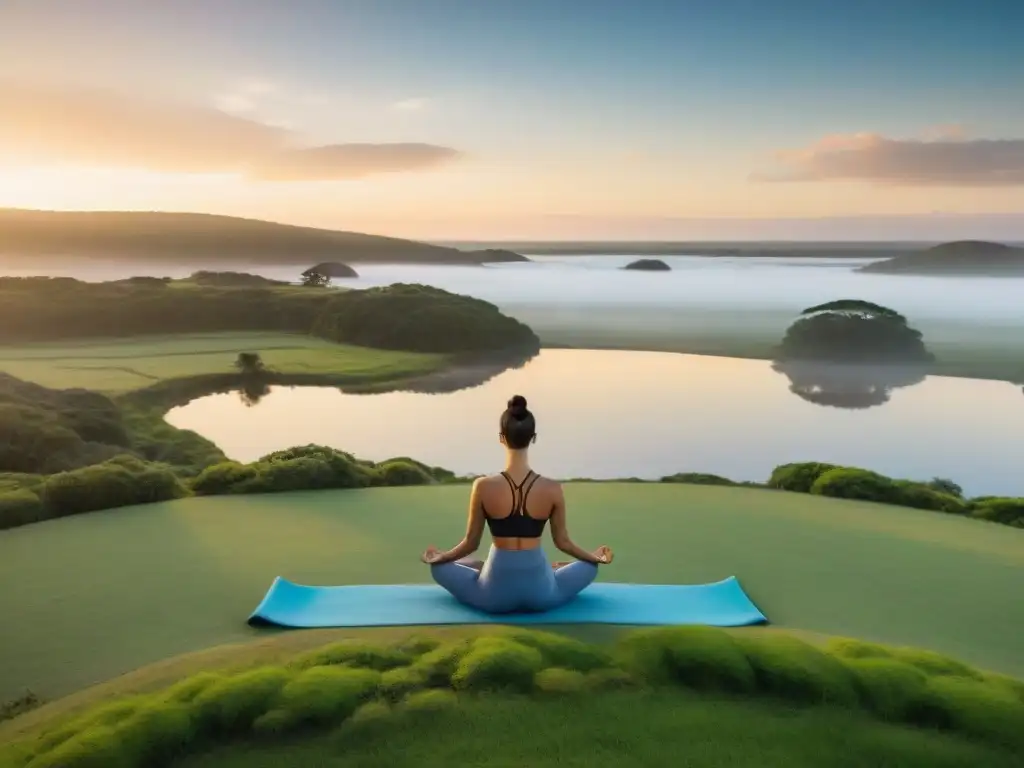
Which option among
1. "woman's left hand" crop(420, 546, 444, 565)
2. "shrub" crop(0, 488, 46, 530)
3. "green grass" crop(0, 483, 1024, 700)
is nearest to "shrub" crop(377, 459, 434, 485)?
"green grass" crop(0, 483, 1024, 700)

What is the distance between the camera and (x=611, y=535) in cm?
486

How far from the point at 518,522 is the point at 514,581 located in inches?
9.7

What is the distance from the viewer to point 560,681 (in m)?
2.70

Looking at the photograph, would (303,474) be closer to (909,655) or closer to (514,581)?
(514,581)

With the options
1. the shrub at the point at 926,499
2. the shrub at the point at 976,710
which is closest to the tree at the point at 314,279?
the shrub at the point at 926,499

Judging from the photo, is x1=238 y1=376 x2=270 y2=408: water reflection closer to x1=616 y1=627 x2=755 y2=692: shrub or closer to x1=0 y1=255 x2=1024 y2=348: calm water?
x1=0 y1=255 x2=1024 y2=348: calm water

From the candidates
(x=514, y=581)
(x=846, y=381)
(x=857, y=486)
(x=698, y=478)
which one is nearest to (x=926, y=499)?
(x=857, y=486)

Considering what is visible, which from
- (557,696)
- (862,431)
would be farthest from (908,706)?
(862,431)

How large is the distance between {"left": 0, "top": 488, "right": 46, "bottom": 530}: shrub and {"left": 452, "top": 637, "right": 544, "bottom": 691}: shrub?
3457mm

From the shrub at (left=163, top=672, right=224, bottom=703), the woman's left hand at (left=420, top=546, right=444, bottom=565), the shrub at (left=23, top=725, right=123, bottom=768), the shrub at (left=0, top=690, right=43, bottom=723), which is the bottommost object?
the shrub at (left=0, top=690, right=43, bottom=723)

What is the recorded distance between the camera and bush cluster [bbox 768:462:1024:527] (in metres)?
5.29

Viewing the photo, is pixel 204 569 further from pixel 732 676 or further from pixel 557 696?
pixel 732 676

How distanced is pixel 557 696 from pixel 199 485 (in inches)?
154

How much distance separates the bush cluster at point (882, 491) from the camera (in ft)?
17.4
